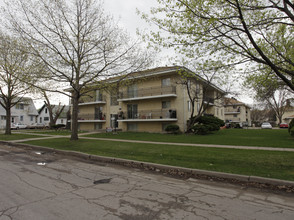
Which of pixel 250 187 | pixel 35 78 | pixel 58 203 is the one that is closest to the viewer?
pixel 58 203

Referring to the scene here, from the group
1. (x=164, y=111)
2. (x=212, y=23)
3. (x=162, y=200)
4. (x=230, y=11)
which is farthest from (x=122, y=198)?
(x=164, y=111)

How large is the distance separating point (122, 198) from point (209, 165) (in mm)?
4021

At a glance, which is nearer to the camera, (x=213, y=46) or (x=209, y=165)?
(x=209, y=165)

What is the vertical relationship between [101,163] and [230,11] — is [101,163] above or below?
below

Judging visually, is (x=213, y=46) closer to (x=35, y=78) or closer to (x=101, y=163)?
(x=101, y=163)

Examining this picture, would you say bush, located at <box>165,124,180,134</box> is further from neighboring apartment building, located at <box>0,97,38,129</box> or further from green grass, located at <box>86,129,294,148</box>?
neighboring apartment building, located at <box>0,97,38,129</box>

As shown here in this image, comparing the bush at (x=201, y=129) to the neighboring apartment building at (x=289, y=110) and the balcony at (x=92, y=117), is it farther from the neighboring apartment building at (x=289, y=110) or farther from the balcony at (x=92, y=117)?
the neighboring apartment building at (x=289, y=110)

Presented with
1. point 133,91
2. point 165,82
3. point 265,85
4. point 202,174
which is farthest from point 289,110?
point 202,174

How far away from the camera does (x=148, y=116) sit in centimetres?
2448

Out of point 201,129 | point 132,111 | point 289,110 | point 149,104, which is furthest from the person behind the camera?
point 289,110

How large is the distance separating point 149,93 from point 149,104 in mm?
1424

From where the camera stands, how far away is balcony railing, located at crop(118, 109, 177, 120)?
74.7 ft

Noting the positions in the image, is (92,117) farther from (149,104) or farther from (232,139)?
(232,139)

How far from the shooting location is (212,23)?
750 cm
